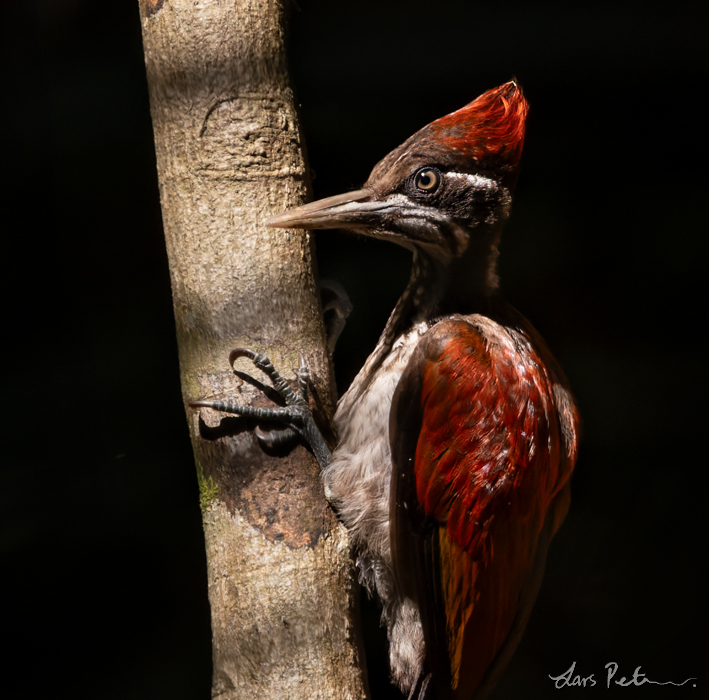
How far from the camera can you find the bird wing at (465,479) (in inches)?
56.1

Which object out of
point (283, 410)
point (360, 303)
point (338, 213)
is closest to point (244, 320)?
point (283, 410)

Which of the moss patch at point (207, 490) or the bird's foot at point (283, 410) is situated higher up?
the bird's foot at point (283, 410)

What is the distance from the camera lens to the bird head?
4.73 feet

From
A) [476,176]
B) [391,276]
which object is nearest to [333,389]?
[476,176]

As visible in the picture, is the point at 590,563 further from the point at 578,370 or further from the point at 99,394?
the point at 99,394

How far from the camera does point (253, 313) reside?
132 centimetres

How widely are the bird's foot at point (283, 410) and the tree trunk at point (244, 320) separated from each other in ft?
0.08

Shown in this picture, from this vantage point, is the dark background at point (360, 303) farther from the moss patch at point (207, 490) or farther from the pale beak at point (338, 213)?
the moss patch at point (207, 490)

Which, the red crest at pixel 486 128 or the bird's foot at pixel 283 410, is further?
the red crest at pixel 486 128

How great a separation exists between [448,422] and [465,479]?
5.1 inches

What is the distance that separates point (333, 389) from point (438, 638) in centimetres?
62

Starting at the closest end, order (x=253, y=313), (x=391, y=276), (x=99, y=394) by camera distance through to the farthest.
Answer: (x=253, y=313)
(x=99, y=394)
(x=391, y=276)
